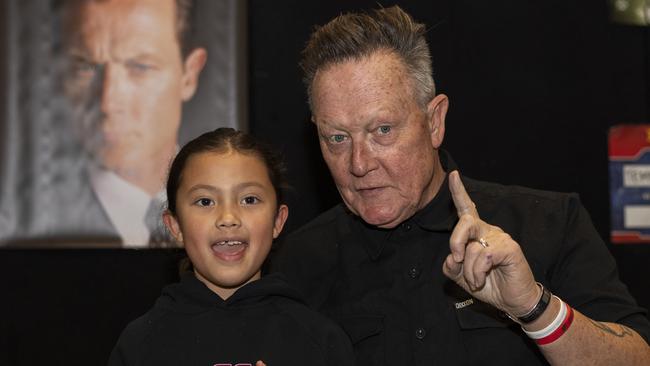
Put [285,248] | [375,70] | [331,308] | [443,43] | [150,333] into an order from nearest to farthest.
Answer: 1. [150,333]
2. [375,70]
3. [331,308]
4. [285,248]
5. [443,43]

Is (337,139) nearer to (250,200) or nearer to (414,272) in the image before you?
(250,200)

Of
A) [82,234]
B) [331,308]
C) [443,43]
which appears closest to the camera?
[331,308]

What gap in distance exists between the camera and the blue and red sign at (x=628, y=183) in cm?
332

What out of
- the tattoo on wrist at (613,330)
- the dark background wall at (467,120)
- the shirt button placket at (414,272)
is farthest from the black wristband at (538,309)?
the dark background wall at (467,120)

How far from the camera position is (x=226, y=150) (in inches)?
83.5

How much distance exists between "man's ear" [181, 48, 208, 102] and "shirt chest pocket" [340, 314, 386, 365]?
45.8 inches

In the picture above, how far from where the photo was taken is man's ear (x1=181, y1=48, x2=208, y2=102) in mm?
2916

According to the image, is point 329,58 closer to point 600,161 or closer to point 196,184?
point 196,184

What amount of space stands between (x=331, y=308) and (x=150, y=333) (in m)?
0.52

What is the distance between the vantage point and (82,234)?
283 cm

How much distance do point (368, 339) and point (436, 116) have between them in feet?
2.01

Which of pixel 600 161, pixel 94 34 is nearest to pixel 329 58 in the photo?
pixel 94 34

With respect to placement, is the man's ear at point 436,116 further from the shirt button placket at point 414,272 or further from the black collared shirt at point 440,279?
the shirt button placket at point 414,272

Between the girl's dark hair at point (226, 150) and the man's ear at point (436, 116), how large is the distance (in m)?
0.43
